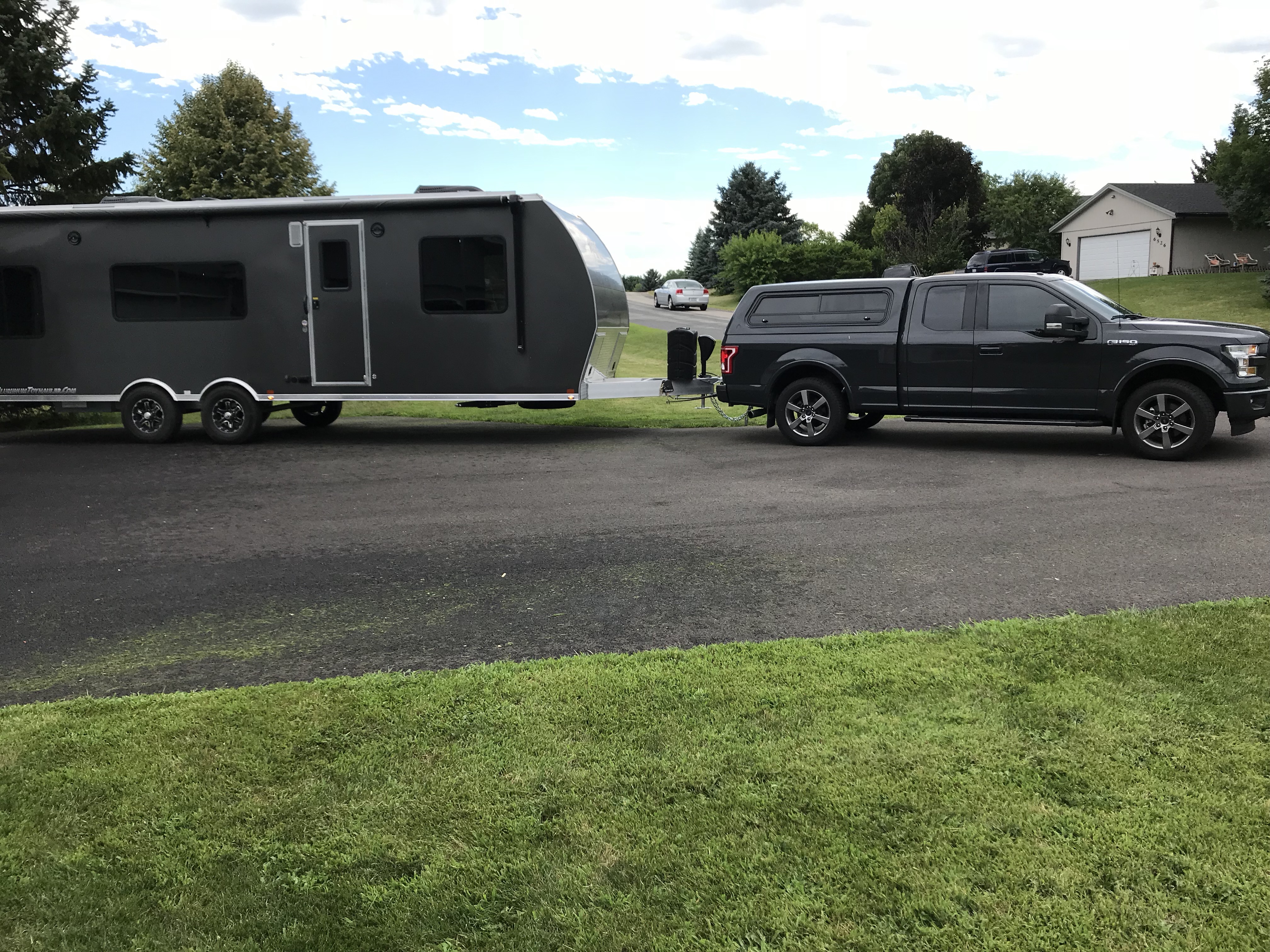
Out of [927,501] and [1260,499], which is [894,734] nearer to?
[927,501]

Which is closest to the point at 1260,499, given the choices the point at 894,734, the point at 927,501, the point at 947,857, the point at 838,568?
the point at 927,501

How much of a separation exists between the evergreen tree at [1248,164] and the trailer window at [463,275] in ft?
107

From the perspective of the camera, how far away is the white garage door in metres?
49.0

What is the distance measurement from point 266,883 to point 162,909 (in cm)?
28

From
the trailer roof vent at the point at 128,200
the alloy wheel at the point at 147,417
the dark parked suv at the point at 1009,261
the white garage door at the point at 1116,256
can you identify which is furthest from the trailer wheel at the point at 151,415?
the white garage door at the point at 1116,256

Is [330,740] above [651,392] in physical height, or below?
below

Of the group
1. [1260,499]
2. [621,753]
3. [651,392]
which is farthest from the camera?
[651,392]

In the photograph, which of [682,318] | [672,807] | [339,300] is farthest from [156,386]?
[682,318]

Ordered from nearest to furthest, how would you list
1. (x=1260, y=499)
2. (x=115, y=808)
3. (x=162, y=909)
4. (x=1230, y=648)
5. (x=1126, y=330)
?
1. (x=162, y=909)
2. (x=115, y=808)
3. (x=1230, y=648)
4. (x=1260, y=499)
5. (x=1126, y=330)

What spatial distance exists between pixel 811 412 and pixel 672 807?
29.5ft

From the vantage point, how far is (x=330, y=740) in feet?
12.7

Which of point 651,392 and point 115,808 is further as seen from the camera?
point 651,392

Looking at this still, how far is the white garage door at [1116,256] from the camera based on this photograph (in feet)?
161

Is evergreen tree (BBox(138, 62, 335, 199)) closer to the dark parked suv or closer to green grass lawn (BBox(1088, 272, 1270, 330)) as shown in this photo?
the dark parked suv
